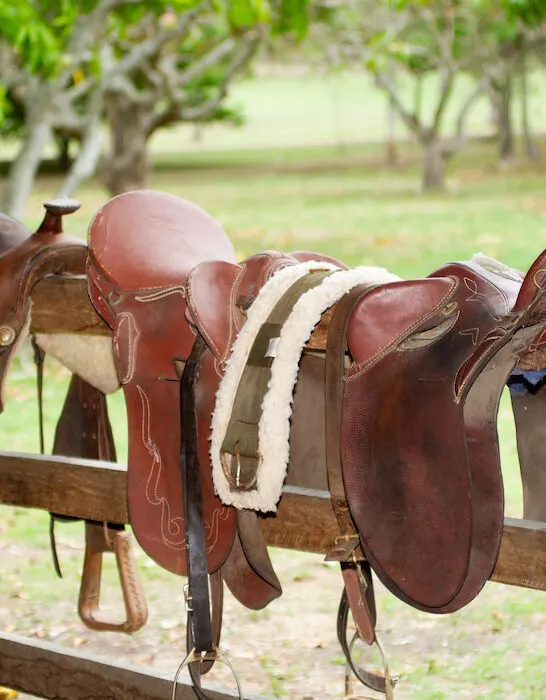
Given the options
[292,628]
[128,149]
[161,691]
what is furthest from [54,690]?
[128,149]

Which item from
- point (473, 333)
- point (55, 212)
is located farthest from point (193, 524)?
point (55, 212)

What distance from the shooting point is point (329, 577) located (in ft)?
11.9

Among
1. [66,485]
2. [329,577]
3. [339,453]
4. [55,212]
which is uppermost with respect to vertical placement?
[55,212]

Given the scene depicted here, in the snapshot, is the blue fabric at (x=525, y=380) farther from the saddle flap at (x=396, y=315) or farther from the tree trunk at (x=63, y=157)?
the tree trunk at (x=63, y=157)

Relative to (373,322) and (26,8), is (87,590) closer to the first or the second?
(373,322)

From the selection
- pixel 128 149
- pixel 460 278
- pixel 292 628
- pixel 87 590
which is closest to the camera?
pixel 460 278

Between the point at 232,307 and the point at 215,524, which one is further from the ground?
the point at 232,307

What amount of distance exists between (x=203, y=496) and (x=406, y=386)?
0.45 meters

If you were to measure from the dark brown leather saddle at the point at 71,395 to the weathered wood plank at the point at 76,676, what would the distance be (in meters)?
0.20

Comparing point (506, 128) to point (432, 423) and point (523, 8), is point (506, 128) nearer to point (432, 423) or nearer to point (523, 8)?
point (523, 8)

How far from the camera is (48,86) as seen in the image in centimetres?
618

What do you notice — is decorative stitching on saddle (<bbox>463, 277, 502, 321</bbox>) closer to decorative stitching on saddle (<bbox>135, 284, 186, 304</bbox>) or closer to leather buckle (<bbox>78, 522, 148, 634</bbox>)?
decorative stitching on saddle (<bbox>135, 284, 186, 304</bbox>)

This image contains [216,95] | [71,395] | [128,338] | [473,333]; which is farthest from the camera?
[216,95]

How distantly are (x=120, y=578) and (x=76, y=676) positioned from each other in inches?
11.1
